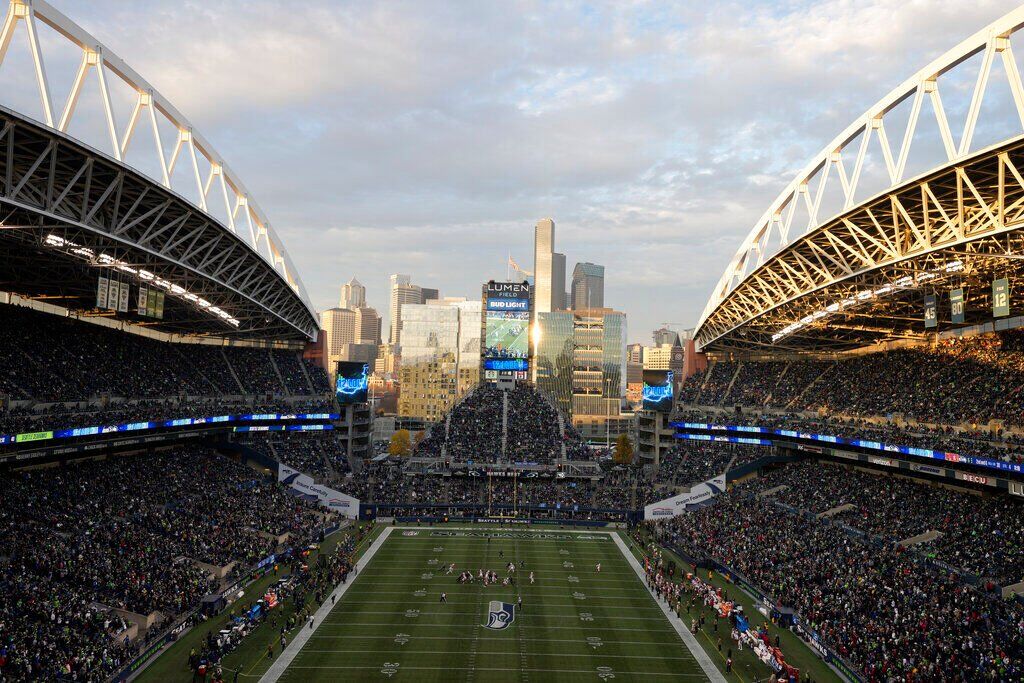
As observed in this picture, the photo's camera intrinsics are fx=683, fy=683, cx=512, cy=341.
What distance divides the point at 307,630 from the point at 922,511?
34.2 m

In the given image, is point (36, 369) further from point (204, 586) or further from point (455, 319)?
point (455, 319)

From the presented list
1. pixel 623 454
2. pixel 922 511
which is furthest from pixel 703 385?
pixel 922 511

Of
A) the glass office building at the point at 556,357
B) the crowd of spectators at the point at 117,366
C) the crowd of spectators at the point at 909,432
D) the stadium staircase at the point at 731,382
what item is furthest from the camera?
the glass office building at the point at 556,357

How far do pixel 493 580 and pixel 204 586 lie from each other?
14.5 meters

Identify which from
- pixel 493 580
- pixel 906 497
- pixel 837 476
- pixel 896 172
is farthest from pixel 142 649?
pixel 837 476

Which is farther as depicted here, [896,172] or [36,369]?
[36,369]

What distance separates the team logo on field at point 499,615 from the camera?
30.7 m

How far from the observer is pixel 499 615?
3189 cm

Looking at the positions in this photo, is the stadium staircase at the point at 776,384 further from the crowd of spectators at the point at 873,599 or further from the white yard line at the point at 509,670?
the white yard line at the point at 509,670

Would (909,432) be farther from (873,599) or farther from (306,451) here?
(306,451)

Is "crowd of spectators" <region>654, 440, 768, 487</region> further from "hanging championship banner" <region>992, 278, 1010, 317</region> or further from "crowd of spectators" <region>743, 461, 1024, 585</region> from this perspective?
"hanging championship banner" <region>992, 278, 1010, 317</region>

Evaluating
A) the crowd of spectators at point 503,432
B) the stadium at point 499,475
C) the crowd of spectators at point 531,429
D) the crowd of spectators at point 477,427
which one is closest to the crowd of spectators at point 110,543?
the stadium at point 499,475

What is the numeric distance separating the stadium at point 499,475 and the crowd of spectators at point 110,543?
7.0 inches

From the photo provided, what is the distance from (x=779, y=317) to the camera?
5475 centimetres
